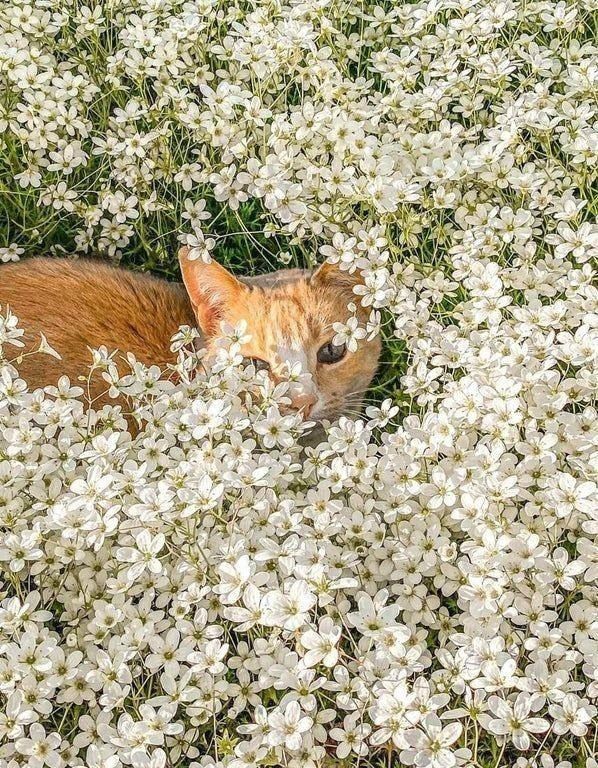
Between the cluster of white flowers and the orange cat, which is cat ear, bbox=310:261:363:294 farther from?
the cluster of white flowers

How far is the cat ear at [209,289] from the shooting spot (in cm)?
309

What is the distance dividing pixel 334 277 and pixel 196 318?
49cm

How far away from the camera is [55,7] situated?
3916 millimetres

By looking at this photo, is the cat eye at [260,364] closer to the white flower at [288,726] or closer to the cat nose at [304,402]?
the cat nose at [304,402]

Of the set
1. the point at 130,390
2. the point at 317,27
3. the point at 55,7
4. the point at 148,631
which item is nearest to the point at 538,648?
the point at 148,631

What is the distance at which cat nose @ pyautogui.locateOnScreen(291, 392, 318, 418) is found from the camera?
9.99 ft

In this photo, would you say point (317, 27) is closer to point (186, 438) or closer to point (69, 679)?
point (186, 438)

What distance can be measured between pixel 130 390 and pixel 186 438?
0.25 meters

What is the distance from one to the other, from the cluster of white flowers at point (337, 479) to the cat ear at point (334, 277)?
111 millimetres

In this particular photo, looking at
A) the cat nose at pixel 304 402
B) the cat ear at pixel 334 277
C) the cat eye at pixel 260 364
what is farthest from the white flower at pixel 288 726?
Answer: the cat ear at pixel 334 277

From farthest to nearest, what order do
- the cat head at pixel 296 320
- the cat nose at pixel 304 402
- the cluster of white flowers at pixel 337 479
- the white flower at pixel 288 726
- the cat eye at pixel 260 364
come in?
the cat eye at pixel 260 364 → the cat head at pixel 296 320 → the cat nose at pixel 304 402 → the cluster of white flowers at pixel 337 479 → the white flower at pixel 288 726

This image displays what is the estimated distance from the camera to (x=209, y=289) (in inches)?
124

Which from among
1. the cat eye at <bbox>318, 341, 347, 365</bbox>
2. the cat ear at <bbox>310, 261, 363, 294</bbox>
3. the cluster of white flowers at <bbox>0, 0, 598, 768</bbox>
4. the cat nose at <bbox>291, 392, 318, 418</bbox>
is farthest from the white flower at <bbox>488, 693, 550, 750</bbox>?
the cat ear at <bbox>310, 261, 363, 294</bbox>

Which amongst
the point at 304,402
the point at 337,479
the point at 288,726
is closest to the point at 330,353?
the point at 304,402
